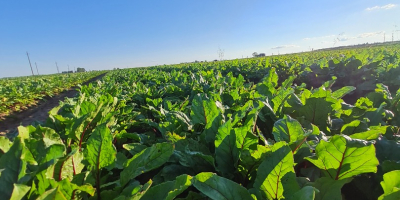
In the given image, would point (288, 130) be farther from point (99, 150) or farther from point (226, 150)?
point (99, 150)

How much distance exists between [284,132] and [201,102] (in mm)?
593

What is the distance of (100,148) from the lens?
3.25 ft

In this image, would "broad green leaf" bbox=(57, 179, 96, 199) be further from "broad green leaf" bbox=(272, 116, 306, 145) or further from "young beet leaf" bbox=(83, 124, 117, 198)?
"broad green leaf" bbox=(272, 116, 306, 145)

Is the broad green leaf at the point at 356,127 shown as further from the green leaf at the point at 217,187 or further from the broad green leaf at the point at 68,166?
the broad green leaf at the point at 68,166

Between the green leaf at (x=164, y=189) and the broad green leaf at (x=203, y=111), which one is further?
the broad green leaf at (x=203, y=111)

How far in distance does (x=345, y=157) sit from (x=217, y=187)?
19.2 inches

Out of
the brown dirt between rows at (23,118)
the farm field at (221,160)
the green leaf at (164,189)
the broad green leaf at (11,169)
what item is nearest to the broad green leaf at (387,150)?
the farm field at (221,160)

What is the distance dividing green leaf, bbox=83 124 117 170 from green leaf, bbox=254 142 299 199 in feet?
2.05

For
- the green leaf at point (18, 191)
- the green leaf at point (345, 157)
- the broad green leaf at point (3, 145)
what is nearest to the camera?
the green leaf at point (18, 191)

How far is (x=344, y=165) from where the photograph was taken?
2.95ft

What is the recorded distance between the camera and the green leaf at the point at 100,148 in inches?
38.9

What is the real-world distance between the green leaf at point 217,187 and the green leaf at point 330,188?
0.28m

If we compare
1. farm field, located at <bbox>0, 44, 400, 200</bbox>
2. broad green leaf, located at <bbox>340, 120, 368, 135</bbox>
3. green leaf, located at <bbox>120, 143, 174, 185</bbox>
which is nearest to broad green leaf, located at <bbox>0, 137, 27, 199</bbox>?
farm field, located at <bbox>0, 44, 400, 200</bbox>

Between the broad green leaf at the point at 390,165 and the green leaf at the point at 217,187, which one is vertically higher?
the green leaf at the point at 217,187
